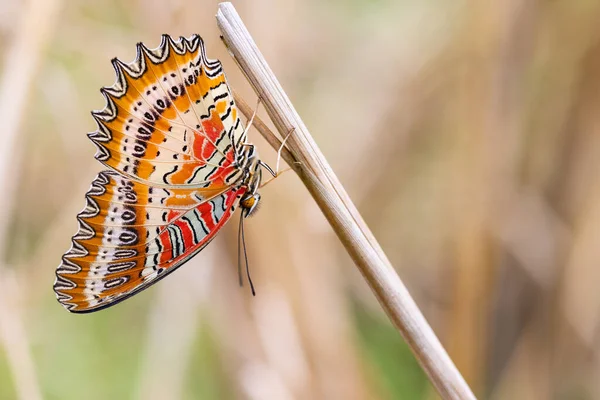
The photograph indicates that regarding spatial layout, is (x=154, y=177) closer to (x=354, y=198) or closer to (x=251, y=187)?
(x=251, y=187)

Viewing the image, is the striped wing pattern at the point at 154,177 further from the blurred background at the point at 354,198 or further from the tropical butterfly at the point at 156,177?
the blurred background at the point at 354,198

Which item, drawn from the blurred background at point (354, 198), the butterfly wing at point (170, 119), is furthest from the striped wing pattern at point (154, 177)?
the blurred background at point (354, 198)

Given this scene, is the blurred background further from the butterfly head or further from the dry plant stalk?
the dry plant stalk

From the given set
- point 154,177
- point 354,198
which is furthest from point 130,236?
point 354,198

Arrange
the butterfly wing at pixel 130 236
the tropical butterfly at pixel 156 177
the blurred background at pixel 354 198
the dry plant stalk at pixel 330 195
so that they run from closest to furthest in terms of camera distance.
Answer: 1. the dry plant stalk at pixel 330 195
2. the tropical butterfly at pixel 156 177
3. the butterfly wing at pixel 130 236
4. the blurred background at pixel 354 198

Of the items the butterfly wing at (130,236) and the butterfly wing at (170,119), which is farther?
the butterfly wing at (130,236)

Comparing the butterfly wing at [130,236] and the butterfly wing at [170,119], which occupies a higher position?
the butterfly wing at [170,119]

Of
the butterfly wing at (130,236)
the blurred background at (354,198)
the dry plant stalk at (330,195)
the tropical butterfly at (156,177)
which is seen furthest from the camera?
the blurred background at (354,198)
